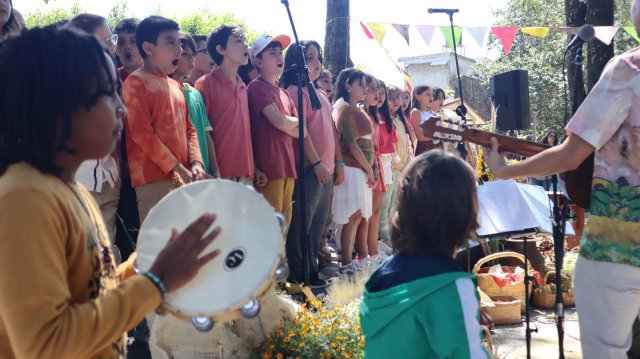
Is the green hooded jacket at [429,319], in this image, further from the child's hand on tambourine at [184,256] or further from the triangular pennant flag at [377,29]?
the triangular pennant flag at [377,29]

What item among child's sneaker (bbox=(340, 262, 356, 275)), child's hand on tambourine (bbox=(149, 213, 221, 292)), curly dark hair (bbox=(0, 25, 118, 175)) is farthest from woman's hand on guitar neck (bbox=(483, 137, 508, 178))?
child's sneaker (bbox=(340, 262, 356, 275))

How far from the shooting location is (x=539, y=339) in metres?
4.98

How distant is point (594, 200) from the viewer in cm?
282

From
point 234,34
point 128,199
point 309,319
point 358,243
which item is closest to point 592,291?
point 309,319

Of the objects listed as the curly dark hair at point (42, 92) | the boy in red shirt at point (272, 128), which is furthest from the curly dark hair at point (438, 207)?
the boy in red shirt at point (272, 128)

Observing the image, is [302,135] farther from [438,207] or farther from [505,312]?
[438,207]

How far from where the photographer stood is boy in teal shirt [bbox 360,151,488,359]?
1.95 meters

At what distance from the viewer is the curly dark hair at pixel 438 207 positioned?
2084mm

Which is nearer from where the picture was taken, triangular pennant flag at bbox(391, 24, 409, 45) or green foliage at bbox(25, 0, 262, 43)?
triangular pennant flag at bbox(391, 24, 409, 45)

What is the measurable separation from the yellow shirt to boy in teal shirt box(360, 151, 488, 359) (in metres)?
0.86

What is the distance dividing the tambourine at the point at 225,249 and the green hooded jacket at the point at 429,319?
1.39ft

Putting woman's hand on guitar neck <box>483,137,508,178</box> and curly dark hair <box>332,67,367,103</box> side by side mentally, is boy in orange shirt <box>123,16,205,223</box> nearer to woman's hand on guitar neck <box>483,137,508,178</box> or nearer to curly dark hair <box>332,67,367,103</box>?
woman's hand on guitar neck <box>483,137,508,178</box>

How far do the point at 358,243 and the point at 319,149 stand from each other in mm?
1386

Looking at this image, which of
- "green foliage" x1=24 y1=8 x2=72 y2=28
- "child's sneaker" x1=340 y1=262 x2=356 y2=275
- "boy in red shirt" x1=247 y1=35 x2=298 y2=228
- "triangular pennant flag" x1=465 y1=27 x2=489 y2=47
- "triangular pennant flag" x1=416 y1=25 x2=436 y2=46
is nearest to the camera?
"boy in red shirt" x1=247 y1=35 x2=298 y2=228
